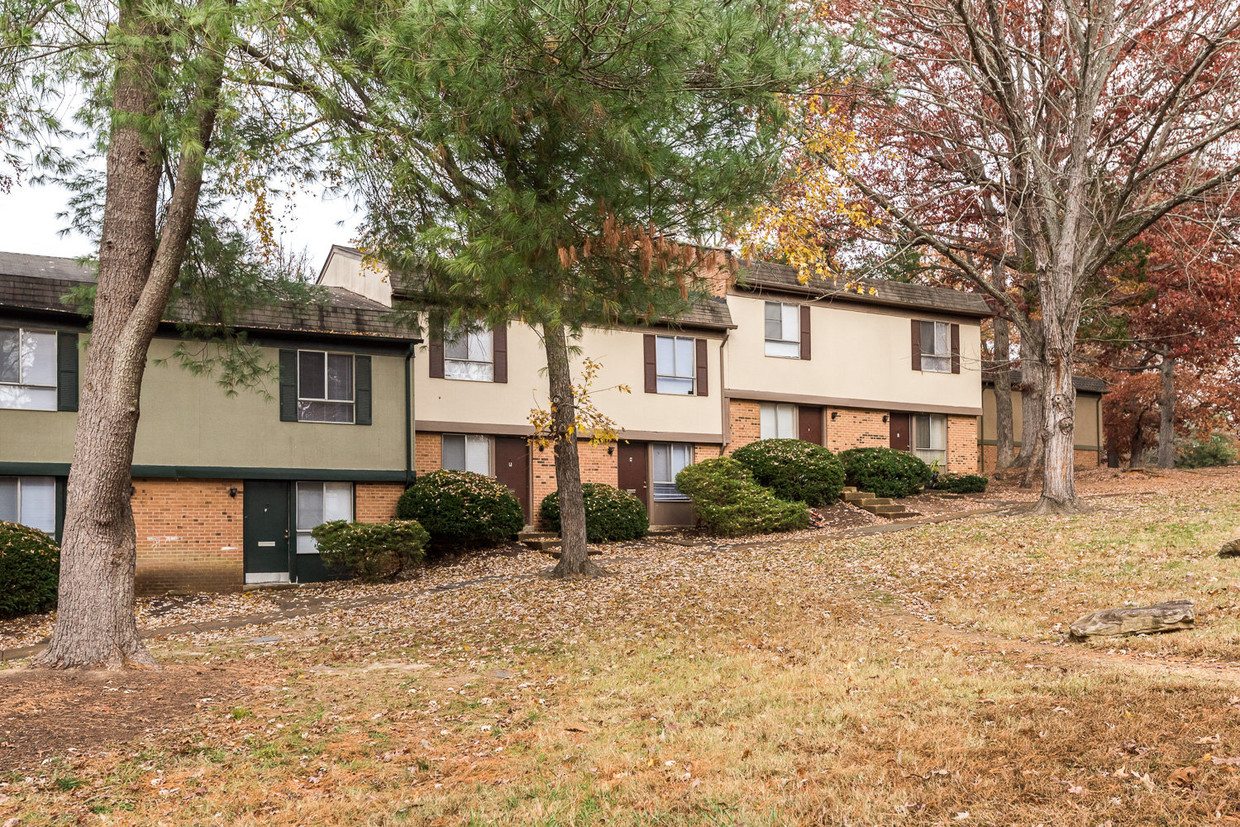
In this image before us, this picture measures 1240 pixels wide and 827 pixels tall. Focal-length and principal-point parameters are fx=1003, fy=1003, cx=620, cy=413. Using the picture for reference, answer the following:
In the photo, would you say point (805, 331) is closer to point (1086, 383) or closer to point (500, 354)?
point (500, 354)

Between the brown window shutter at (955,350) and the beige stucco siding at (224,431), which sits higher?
the brown window shutter at (955,350)

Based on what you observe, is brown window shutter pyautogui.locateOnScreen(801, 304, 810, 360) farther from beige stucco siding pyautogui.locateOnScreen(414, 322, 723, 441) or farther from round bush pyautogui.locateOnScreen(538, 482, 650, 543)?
round bush pyautogui.locateOnScreen(538, 482, 650, 543)

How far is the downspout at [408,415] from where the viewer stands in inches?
773

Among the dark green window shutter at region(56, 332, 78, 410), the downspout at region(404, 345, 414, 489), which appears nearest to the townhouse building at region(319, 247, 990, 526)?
the downspout at region(404, 345, 414, 489)

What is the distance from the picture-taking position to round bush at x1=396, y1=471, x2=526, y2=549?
1872 centimetres

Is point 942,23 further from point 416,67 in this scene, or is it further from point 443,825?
point 443,825

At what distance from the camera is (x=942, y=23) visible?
Result: 52.2ft

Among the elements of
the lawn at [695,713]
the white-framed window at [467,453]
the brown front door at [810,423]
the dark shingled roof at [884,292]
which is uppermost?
the dark shingled roof at [884,292]

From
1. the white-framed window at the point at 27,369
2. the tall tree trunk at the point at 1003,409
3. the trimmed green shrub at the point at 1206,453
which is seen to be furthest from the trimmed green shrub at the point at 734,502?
the trimmed green shrub at the point at 1206,453

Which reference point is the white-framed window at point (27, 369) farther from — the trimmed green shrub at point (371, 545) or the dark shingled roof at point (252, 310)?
the trimmed green shrub at point (371, 545)

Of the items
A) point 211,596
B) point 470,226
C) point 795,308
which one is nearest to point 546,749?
point 470,226

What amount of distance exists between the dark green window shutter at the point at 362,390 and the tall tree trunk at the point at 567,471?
5.56 metres

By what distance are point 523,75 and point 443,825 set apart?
521cm

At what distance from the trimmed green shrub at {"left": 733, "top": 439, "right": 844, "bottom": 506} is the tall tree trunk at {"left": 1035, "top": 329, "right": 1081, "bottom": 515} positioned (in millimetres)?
5373
